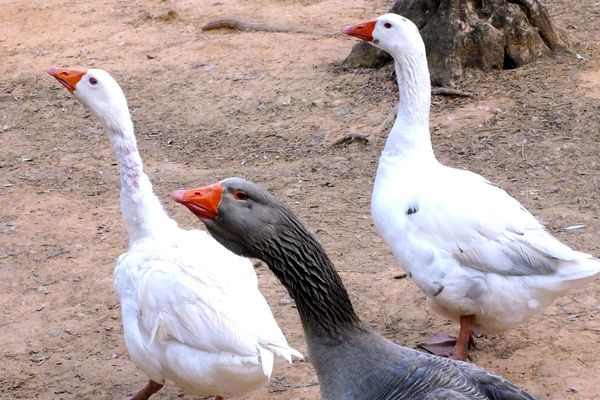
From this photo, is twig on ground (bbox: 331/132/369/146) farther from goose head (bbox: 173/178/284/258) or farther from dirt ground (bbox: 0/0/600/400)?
goose head (bbox: 173/178/284/258)

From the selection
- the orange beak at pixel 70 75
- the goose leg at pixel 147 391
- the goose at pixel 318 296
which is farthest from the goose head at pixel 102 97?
the goose at pixel 318 296

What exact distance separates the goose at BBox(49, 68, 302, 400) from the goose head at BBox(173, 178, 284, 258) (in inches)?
26.4

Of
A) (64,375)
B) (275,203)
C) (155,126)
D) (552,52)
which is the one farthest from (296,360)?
(552,52)

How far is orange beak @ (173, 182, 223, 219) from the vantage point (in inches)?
158

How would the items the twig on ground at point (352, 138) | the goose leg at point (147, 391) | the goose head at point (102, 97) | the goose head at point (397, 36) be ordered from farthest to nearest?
the twig on ground at point (352, 138)
the goose head at point (397, 36)
the goose head at point (102, 97)
the goose leg at point (147, 391)

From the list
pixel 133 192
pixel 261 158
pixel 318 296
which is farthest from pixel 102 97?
pixel 261 158

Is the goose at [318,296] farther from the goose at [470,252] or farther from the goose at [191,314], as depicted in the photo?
the goose at [470,252]

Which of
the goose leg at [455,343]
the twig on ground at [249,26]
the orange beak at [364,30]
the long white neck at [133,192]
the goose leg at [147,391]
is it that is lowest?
the goose leg at [147,391]

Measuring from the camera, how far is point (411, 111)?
5.89 metres

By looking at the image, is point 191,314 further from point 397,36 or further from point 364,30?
point 364,30

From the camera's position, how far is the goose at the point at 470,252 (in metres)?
5.07

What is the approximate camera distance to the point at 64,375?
18.5 feet

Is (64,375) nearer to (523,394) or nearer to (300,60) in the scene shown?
(523,394)

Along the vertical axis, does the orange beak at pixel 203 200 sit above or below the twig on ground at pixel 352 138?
above
